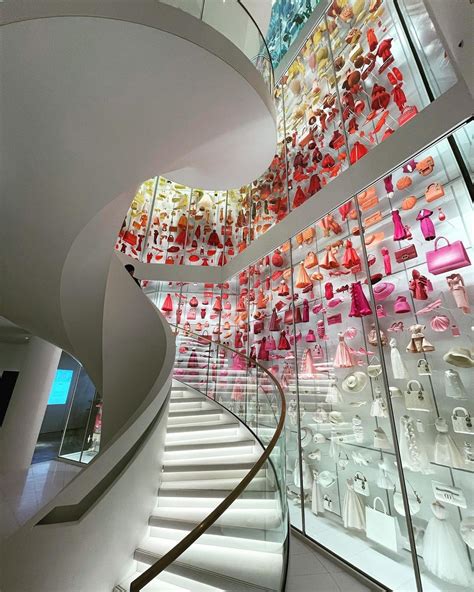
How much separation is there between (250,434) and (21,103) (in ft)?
16.3

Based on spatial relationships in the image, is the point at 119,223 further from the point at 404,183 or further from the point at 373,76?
the point at 373,76

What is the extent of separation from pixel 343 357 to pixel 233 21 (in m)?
4.72

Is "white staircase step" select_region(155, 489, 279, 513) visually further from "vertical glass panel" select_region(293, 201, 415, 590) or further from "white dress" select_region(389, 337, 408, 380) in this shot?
"white dress" select_region(389, 337, 408, 380)

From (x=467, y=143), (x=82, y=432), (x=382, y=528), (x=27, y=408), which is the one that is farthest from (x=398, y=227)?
(x=82, y=432)

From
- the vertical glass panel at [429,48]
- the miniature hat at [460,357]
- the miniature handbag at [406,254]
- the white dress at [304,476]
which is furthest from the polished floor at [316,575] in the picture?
the vertical glass panel at [429,48]

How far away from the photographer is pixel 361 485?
378 centimetres

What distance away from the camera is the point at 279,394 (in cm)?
382

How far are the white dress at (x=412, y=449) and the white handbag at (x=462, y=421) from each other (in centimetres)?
43

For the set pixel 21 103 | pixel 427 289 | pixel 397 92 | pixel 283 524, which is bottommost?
pixel 283 524

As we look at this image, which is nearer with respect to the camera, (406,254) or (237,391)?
(406,254)

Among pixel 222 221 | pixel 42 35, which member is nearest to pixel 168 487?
pixel 42 35

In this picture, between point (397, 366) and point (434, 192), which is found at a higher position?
point (434, 192)

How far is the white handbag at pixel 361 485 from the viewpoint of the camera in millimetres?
3711

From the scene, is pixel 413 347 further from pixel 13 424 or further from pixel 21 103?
pixel 13 424
